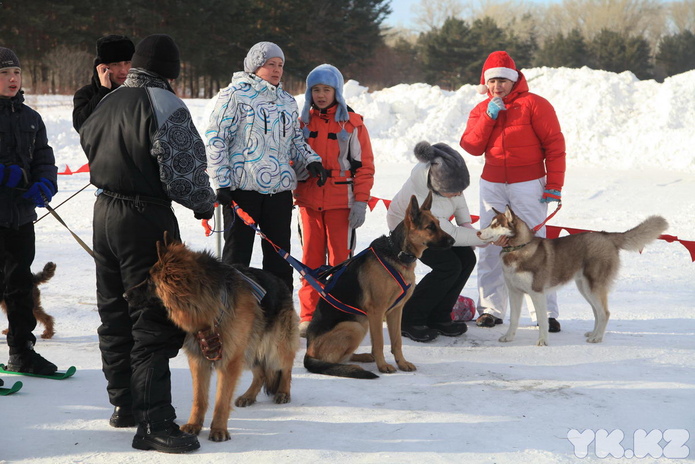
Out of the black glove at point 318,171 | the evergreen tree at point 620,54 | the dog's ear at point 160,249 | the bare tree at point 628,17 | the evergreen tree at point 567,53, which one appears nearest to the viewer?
the dog's ear at point 160,249

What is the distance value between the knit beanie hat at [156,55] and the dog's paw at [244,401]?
1.87 m

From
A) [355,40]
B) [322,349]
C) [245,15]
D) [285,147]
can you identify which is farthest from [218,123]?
[355,40]

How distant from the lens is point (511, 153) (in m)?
5.80

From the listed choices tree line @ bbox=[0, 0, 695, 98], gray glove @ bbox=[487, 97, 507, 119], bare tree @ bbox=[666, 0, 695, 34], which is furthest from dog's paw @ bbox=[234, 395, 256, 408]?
bare tree @ bbox=[666, 0, 695, 34]

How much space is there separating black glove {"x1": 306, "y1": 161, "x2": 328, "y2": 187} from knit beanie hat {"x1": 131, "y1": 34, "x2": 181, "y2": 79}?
202cm

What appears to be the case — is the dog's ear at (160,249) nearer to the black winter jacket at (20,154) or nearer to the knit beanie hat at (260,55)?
the black winter jacket at (20,154)

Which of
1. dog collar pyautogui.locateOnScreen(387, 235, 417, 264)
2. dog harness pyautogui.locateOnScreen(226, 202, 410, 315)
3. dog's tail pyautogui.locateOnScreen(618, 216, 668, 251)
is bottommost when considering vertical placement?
dog harness pyautogui.locateOnScreen(226, 202, 410, 315)

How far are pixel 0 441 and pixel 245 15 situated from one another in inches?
1226

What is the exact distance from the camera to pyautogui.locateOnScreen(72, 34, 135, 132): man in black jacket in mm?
4133

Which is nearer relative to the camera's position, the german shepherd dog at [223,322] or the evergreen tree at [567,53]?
the german shepherd dog at [223,322]

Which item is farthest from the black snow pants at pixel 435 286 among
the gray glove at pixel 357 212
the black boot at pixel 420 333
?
the gray glove at pixel 357 212

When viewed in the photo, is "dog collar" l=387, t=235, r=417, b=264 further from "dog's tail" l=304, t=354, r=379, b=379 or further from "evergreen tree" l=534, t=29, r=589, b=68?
"evergreen tree" l=534, t=29, r=589, b=68

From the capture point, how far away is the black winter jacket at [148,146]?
303cm

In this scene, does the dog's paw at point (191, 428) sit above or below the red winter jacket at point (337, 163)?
below
